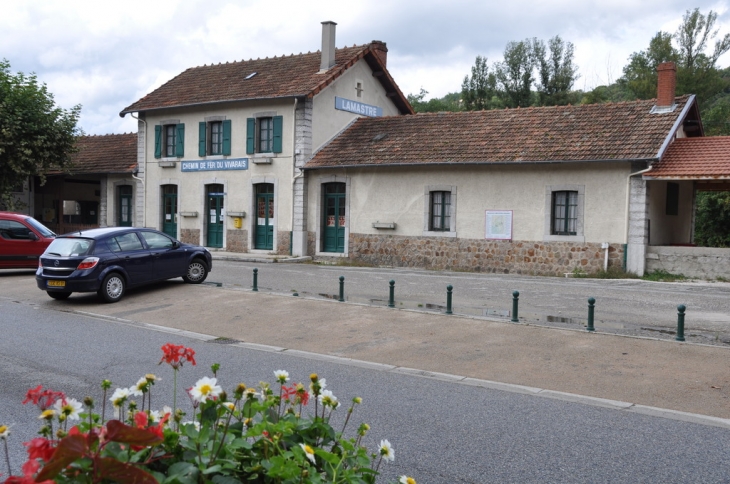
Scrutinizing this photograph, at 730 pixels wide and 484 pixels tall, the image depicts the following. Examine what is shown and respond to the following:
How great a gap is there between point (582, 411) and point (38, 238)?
53.4 feet

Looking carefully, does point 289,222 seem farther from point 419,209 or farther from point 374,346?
point 374,346

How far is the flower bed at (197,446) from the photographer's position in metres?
2.17

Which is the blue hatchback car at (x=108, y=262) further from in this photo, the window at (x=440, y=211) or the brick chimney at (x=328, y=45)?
the brick chimney at (x=328, y=45)

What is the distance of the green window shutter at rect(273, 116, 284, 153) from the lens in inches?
1056

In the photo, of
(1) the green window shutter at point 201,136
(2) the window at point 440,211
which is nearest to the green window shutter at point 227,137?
(1) the green window shutter at point 201,136

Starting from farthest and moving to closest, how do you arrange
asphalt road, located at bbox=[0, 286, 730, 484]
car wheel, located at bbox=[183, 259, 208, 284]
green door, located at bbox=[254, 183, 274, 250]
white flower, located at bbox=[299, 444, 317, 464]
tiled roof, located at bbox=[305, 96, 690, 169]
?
1. green door, located at bbox=[254, 183, 274, 250]
2. tiled roof, located at bbox=[305, 96, 690, 169]
3. car wheel, located at bbox=[183, 259, 208, 284]
4. asphalt road, located at bbox=[0, 286, 730, 484]
5. white flower, located at bbox=[299, 444, 317, 464]

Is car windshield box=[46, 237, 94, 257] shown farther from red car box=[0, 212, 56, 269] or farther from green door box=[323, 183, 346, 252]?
green door box=[323, 183, 346, 252]

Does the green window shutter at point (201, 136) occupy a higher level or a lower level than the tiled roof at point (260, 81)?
lower

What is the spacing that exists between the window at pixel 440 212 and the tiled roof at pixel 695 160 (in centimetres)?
632

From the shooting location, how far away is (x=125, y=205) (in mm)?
32312

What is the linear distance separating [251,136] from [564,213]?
1235 centimetres

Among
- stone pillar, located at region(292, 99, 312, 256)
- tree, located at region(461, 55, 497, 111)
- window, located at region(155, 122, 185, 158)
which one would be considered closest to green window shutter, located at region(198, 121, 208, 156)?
window, located at region(155, 122, 185, 158)

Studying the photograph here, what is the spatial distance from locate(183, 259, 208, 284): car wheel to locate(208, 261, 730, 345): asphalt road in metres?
0.77

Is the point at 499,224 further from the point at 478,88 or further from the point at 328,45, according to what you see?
the point at 478,88
